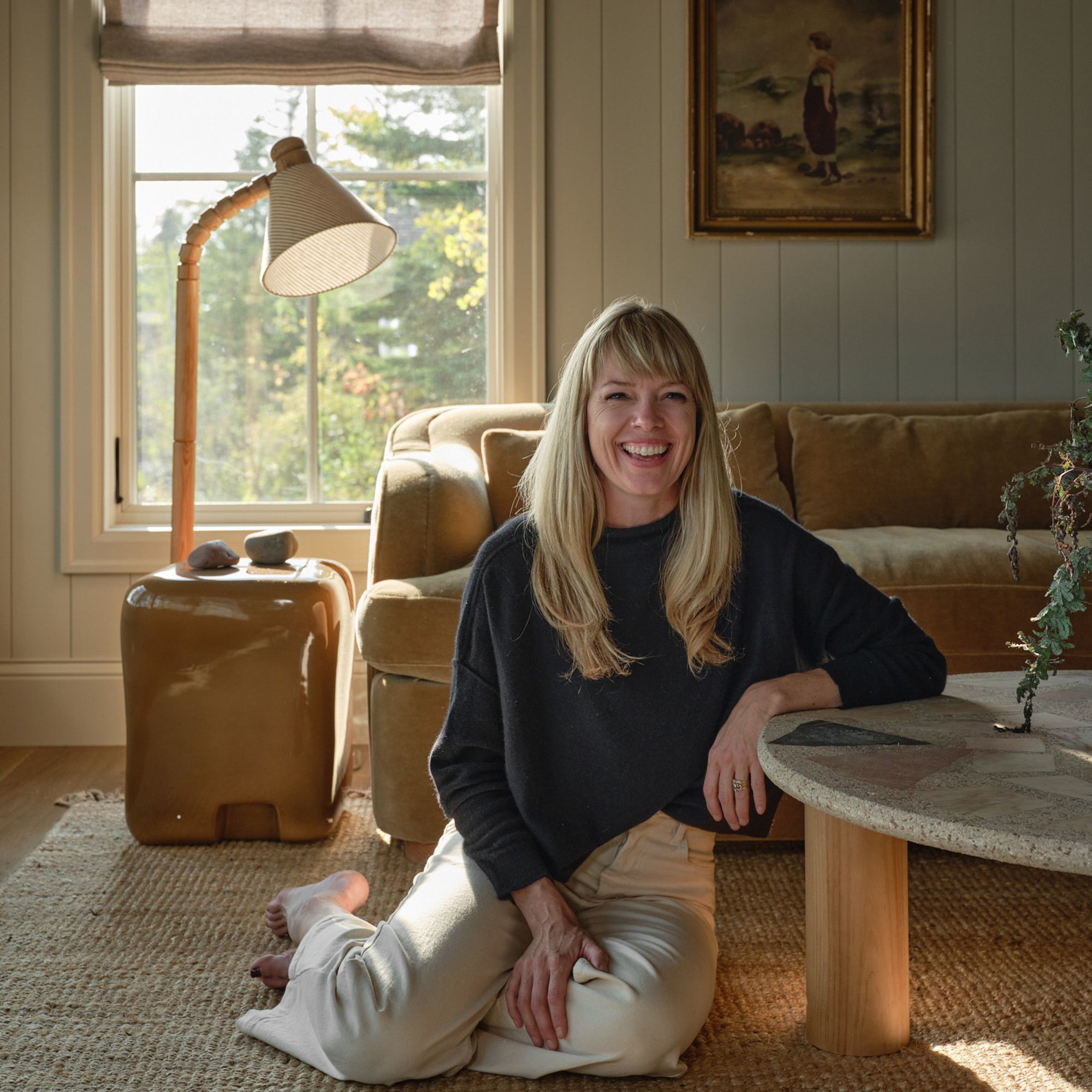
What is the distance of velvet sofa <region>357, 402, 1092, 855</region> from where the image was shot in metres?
2.11

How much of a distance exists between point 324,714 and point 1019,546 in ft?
4.65

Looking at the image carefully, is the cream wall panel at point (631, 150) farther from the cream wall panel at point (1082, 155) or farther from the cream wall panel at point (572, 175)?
the cream wall panel at point (1082, 155)

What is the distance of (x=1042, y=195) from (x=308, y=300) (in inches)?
82.1

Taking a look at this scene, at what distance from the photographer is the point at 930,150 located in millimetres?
3189

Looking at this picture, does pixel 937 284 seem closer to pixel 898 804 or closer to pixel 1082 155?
pixel 1082 155

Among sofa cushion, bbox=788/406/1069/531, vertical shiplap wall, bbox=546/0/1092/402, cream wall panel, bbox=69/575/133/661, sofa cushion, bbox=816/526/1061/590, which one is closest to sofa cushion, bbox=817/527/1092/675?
sofa cushion, bbox=816/526/1061/590

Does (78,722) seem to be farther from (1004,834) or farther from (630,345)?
(1004,834)

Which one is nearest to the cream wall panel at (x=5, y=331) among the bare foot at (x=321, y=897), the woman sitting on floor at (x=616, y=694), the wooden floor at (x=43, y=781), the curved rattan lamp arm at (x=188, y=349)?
the wooden floor at (x=43, y=781)

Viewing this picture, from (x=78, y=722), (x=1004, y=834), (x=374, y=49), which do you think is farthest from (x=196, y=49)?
(x=1004, y=834)

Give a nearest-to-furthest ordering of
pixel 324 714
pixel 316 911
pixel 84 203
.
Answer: pixel 316 911 → pixel 324 714 → pixel 84 203

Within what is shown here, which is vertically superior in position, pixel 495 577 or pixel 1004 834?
pixel 495 577

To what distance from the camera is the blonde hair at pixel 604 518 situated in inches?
54.8

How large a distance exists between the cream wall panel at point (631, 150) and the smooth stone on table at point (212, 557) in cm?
137

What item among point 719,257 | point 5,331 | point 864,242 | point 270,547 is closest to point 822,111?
point 864,242
